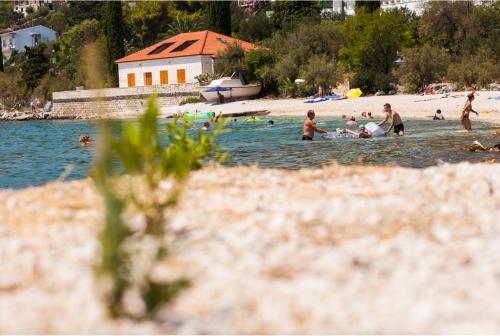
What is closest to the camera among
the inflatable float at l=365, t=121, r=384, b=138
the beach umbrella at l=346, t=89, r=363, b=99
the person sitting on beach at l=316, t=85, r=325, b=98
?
the inflatable float at l=365, t=121, r=384, b=138

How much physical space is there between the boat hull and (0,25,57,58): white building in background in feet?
269

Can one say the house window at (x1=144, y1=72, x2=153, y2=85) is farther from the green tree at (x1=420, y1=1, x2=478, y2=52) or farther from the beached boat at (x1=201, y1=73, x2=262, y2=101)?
the green tree at (x1=420, y1=1, x2=478, y2=52)

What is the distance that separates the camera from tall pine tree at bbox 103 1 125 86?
198 ft

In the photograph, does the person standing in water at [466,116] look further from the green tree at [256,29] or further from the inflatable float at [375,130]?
the green tree at [256,29]

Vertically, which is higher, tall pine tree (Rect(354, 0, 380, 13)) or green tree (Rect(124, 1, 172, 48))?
green tree (Rect(124, 1, 172, 48))

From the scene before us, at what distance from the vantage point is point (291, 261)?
16.5 ft

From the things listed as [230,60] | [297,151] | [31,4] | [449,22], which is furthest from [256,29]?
[31,4]

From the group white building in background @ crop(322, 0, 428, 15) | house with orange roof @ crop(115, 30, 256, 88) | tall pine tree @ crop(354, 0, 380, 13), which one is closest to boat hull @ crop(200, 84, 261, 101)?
house with orange roof @ crop(115, 30, 256, 88)

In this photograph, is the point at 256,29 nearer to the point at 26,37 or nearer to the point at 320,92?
the point at 320,92

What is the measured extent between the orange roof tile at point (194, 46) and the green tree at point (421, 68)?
1504 centimetres

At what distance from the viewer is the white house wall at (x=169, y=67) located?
56.0 m

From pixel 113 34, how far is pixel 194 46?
28.3 feet

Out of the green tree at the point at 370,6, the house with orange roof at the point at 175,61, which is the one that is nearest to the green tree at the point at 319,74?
the green tree at the point at 370,6

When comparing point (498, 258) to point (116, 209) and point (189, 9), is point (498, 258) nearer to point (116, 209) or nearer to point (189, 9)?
point (116, 209)
